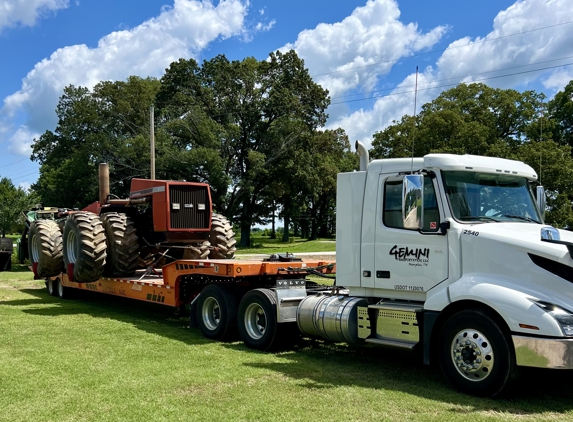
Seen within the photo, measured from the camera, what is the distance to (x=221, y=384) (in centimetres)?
637

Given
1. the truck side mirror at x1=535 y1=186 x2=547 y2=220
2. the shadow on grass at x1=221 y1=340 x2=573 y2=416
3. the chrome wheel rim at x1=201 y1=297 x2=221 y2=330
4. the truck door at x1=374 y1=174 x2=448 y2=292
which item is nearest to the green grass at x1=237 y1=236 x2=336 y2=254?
the chrome wheel rim at x1=201 y1=297 x2=221 y2=330

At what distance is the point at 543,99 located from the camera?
39094 millimetres

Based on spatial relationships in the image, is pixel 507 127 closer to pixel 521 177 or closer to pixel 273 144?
pixel 273 144

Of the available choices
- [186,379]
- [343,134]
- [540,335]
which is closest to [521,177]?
[540,335]

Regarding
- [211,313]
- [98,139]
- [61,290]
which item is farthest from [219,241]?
[98,139]

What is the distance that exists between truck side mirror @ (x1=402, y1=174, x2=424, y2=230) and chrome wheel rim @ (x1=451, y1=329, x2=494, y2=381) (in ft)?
4.38

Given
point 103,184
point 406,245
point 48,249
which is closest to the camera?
point 406,245

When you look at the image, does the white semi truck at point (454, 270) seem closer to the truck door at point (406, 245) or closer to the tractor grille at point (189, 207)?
A: the truck door at point (406, 245)

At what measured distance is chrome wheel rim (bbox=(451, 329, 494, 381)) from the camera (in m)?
5.85

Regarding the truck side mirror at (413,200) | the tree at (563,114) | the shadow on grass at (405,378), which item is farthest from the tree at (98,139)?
the truck side mirror at (413,200)

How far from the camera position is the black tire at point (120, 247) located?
11750 millimetres

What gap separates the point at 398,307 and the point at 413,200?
4.47 ft

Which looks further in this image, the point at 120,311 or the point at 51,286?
the point at 51,286

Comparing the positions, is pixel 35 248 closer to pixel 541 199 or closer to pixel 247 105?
pixel 541 199
